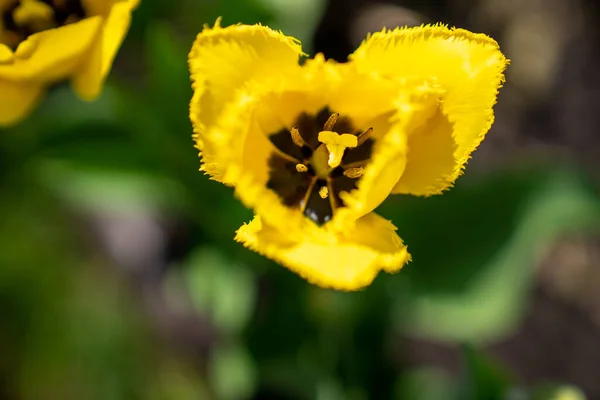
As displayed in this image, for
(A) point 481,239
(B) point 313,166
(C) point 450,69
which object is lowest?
(A) point 481,239

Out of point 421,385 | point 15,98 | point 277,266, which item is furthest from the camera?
point 421,385

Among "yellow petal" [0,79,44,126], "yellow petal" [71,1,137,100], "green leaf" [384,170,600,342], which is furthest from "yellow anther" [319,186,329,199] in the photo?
"green leaf" [384,170,600,342]

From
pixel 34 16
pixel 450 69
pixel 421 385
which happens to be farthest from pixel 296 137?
→ pixel 421 385

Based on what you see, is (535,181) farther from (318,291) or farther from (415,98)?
(415,98)

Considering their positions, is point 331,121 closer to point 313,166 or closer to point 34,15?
point 313,166

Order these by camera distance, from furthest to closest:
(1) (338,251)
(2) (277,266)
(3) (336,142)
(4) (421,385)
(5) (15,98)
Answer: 1. (4) (421,385)
2. (2) (277,266)
3. (5) (15,98)
4. (3) (336,142)
5. (1) (338,251)
